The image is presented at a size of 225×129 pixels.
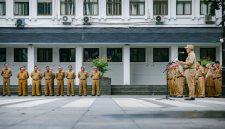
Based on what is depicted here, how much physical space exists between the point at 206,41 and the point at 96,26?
343 inches

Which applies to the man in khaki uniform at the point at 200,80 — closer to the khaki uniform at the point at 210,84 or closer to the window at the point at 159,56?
the khaki uniform at the point at 210,84

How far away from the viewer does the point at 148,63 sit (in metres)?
43.2

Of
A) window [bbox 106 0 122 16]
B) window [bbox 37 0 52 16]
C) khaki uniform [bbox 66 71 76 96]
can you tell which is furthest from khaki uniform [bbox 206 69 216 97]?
window [bbox 37 0 52 16]

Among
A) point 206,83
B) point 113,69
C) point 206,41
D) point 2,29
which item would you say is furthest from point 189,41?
point 2,29

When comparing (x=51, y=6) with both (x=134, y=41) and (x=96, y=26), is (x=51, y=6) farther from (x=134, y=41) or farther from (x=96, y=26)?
(x=134, y=41)

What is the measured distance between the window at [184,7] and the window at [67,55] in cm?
908

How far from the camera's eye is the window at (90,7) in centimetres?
4291

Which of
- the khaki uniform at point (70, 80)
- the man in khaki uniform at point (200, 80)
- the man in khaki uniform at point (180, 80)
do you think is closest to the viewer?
the man in khaki uniform at point (180, 80)

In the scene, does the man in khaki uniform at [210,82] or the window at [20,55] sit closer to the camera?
the man in khaki uniform at [210,82]

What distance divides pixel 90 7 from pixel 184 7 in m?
7.52

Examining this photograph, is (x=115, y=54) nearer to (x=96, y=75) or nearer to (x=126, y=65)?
(x=126, y=65)

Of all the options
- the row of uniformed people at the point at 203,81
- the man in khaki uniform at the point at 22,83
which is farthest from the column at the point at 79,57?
the row of uniformed people at the point at 203,81

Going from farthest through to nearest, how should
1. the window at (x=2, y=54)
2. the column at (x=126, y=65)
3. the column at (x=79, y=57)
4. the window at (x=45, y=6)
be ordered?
1. the window at (x=2, y=54)
2. the window at (x=45, y=6)
3. the column at (x=79, y=57)
4. the column at (x=126, y=65)

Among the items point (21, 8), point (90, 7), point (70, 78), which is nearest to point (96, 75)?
point (70, 78)
